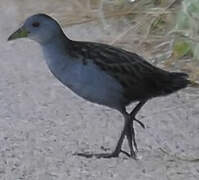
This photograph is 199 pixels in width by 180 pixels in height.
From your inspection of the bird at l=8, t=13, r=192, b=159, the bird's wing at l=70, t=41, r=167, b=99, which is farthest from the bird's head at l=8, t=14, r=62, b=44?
the bird's wing at l=70, t=41, r=167, b=99

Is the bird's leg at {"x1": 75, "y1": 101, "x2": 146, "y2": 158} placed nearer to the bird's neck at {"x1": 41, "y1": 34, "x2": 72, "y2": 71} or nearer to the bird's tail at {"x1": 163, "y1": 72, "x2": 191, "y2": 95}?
the bird's tail at {"x1": 163, "y1": 72, "x2": 191, "y2": 95}

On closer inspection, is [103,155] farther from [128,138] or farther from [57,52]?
[57,52]

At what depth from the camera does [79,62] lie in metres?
4.58

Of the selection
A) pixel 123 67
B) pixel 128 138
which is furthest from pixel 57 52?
pixel 128 138

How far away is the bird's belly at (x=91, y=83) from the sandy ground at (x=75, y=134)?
384 millimetres

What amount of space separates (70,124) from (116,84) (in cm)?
80

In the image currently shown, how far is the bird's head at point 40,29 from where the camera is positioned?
4723 mm

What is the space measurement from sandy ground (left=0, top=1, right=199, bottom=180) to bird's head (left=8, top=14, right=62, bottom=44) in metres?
0.64

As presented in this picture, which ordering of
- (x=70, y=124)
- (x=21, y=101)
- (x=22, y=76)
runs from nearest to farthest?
1. (x=70, y=124)
2. (x=21, y=101)
3. (x=22, y=76)

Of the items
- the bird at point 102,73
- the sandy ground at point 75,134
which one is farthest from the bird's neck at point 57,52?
the sandy ground at point 75,134

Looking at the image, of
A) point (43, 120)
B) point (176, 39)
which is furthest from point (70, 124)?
point (176, 39)

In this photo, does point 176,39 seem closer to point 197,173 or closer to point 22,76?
point 22,76

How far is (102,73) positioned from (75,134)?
0.68 meters

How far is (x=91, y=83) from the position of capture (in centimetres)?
453
